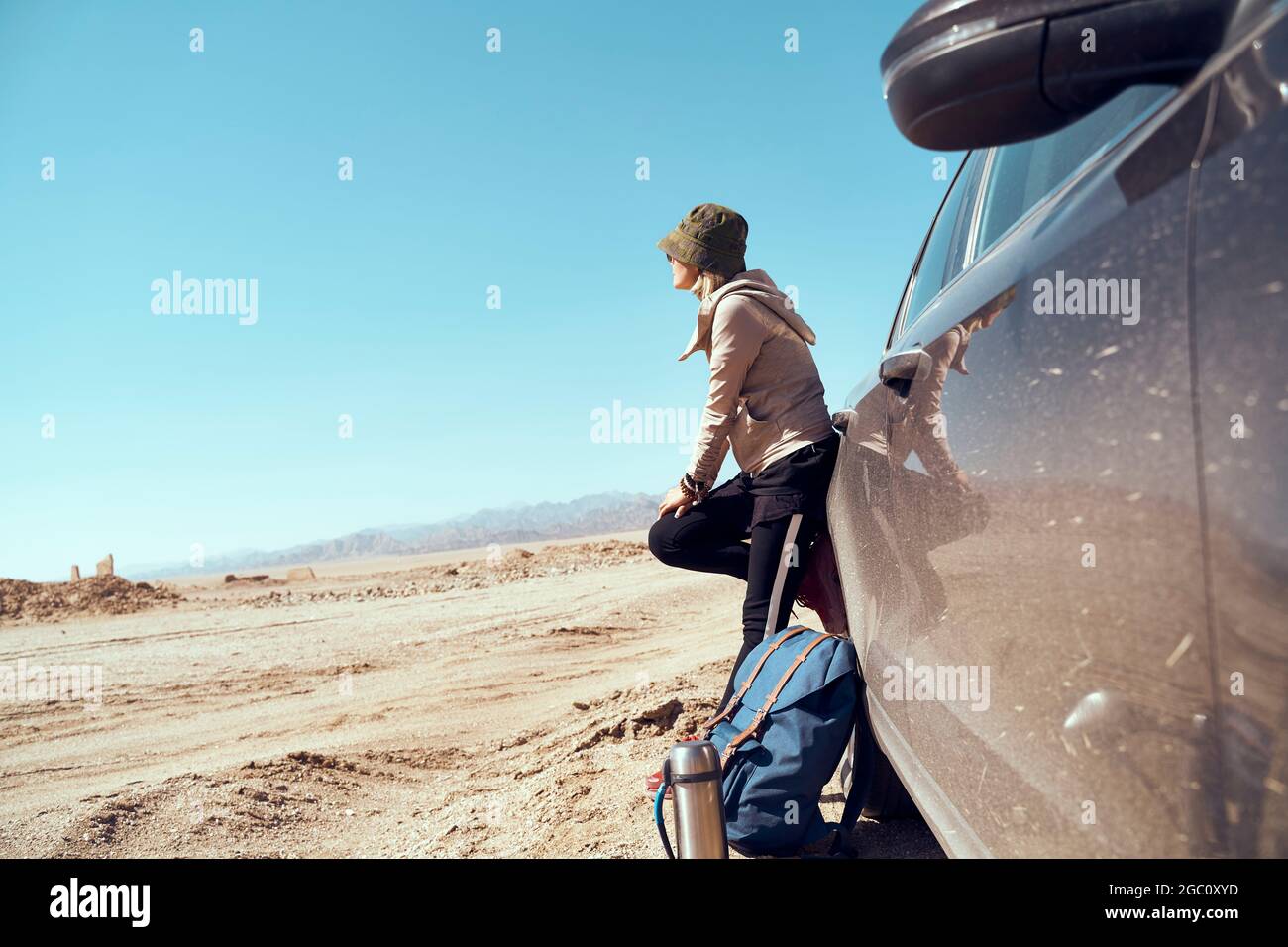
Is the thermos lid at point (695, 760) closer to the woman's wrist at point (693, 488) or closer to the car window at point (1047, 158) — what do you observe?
the car window at point (1047, 158)

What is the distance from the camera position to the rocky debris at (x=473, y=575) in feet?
46.5

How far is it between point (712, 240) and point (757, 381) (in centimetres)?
58

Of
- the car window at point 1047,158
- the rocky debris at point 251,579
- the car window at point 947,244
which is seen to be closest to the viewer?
the car window at point 1047,158

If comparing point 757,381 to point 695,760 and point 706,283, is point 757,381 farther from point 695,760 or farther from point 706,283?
point 695,760

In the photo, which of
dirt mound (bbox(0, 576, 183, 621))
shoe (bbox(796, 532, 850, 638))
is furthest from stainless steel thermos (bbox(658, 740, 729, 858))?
dirt mound (bbox(0, 576, 183, 621))

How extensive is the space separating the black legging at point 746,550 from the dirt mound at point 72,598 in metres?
11.8

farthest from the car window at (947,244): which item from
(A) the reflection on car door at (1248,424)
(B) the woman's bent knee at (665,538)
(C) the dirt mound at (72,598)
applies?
(C) the dirt mound at (72,598)

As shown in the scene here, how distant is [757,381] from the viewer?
11.2 feet

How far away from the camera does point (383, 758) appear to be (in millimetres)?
4730

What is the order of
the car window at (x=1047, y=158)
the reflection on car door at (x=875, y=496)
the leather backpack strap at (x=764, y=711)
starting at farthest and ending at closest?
1. the leather backpack strap at (x=764, y=711)
2. the reflection on car door at (x=875, y=496)
3. the car window at (x=1047, y=158)

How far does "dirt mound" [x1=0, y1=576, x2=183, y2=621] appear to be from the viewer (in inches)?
499

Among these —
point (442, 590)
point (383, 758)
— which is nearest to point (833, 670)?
point (383, 758)

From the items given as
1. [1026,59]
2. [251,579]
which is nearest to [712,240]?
[1026,59]

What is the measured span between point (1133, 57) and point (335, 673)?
7.40 metres
